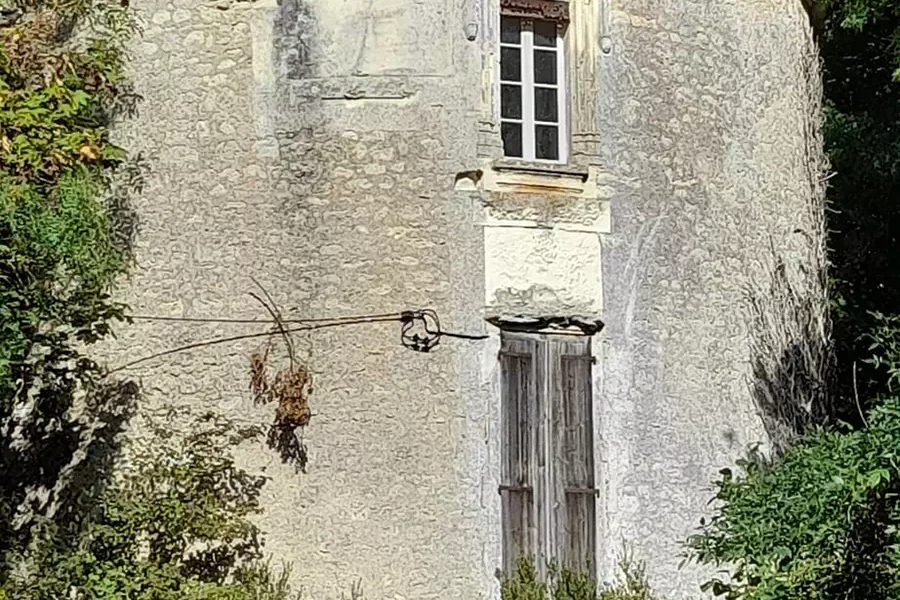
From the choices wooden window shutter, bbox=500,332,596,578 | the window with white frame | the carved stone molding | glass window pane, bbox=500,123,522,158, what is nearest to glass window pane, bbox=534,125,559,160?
the window with white frame

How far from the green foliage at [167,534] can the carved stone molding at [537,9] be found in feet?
12.5

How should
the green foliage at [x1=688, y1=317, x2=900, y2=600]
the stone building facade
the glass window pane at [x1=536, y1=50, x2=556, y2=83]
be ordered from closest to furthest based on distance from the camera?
the green foliage at [x1=688, y1=317, x2=900, y2=600] → the stone building facade → the glass window pane at [x1=536, y1=50, x2=556, y2=83]

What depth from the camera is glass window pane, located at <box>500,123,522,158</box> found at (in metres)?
12.9

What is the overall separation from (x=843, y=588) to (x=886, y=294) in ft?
30.0

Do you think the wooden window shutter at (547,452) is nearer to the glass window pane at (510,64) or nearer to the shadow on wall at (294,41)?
the glass window pane at (510,64)

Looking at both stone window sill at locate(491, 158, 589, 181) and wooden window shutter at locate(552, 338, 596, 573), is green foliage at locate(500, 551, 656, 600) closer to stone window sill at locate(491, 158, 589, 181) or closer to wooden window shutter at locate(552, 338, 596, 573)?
wooden window shutter at locate(552, 338, 596, 573)

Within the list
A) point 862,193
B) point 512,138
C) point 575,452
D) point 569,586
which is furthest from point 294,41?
point 862,193

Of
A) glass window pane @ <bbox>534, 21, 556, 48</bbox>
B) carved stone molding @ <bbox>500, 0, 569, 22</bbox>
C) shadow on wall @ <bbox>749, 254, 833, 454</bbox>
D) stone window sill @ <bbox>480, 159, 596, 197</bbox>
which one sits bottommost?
shadow on wall @ <bbox>749, 254, 833, 454</bbox>

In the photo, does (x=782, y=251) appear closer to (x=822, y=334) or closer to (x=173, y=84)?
(x=822, y=334)

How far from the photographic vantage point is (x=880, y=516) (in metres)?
9.09

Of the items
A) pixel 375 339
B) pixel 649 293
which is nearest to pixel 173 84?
pixel 375 339

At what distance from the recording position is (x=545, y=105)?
1307 centimetres

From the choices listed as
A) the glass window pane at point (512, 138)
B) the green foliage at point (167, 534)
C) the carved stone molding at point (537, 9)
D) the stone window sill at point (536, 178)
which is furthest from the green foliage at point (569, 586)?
the carved stone molding at point (537, 9)

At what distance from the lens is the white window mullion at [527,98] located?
13.0 metres
